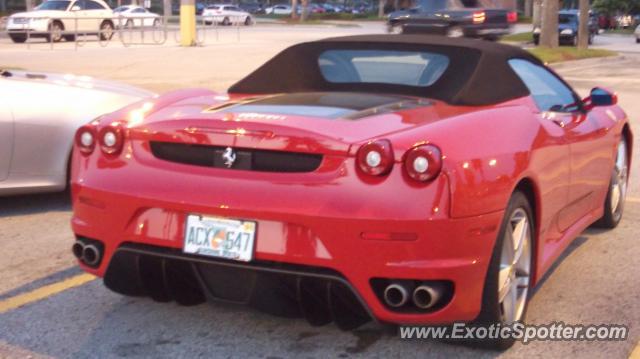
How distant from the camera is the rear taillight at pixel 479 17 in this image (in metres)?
25.7

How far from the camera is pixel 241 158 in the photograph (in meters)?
3.78

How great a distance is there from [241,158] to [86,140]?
0.90m

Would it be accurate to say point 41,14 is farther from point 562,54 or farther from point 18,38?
point 562,54

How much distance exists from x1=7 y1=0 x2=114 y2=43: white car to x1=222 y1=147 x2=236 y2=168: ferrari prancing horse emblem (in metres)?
27.9

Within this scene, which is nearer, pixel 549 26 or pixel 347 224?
pixel 347 224

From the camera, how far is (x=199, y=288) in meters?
4.12

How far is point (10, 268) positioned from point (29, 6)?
156 ft

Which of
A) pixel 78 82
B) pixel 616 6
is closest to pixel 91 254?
pixel 78 82

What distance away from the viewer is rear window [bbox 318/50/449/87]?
481cm

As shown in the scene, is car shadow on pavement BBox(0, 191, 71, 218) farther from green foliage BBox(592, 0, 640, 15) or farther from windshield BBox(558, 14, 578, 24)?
green foliage BBox(592, 0, 640, 15)

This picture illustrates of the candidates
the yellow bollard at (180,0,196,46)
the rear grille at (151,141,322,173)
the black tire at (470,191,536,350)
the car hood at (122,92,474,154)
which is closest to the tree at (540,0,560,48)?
the yellow bollard at (180,0,196,46)

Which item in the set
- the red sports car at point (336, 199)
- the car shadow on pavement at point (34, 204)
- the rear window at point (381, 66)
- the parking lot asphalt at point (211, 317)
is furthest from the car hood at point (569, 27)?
the red sports car at point (336, 199)

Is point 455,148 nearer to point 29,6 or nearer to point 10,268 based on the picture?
point 10,268

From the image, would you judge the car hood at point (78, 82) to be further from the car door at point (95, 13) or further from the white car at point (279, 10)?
the white car at point (279, 10)
